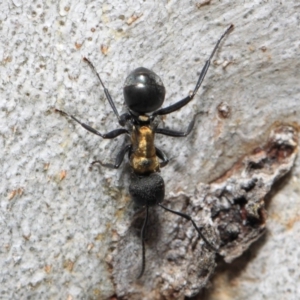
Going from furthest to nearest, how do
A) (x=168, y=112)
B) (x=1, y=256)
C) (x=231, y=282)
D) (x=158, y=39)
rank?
(x=231, y=282)
(x=168, y=112)
(x=158, y=39)
(x=1, y=256)

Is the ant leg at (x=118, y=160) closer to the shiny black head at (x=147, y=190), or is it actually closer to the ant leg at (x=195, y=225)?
the shiny black head at (x=147, y=190)

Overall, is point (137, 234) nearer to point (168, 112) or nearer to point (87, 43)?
point (168, 112)

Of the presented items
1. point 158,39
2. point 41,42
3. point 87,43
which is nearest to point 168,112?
point 158,39

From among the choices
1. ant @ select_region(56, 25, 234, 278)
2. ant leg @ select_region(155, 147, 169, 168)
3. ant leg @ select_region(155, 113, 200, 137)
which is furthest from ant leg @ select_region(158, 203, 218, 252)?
ant leg @ select_region(155, 113, 200, 137)

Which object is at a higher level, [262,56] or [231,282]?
[262,56]

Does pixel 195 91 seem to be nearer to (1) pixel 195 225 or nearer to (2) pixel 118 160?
(2) pixel 118 160

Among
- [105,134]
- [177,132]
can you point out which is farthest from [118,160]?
[177,132]

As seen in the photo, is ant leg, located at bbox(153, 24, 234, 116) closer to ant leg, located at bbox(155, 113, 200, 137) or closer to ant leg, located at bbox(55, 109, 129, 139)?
ant leg, located at bbox(155, 113, 200, 137)

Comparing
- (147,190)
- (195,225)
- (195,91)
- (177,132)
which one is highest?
(195,91)
